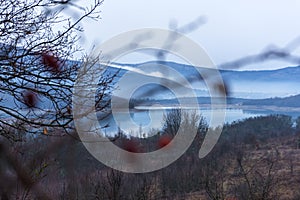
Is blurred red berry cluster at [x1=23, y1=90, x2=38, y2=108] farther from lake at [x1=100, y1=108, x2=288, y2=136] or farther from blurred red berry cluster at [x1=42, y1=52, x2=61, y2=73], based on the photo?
lake at [x1=100, y1=108, x2=288, y2=136]

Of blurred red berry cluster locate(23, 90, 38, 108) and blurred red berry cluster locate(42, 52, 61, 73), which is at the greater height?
blurred red berry cluster locate(42, 52, 61, 73)

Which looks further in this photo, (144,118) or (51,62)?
(51,62)

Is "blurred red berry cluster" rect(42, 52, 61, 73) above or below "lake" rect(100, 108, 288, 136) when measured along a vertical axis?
above

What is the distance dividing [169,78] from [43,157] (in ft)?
0.63

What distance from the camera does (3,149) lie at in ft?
1.50

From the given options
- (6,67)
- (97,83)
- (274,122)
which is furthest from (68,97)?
(274,122)

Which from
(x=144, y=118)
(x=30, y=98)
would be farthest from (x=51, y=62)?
(x=144, y=118)

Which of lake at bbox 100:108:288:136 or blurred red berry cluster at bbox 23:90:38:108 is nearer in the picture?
lake at bbox 100:108:288:136

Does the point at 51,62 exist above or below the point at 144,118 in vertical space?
above

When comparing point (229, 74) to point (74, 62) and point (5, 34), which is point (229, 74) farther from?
point (74, 62)

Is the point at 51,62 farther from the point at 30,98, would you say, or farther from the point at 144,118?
the point at 144,118

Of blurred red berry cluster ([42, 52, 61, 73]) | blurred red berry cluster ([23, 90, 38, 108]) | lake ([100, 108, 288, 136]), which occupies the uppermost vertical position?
blurred red berry cluster ([42, 52, 61, 73])

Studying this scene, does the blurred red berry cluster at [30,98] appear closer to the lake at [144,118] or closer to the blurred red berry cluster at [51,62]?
the blurred red berry cluster at [51,62]

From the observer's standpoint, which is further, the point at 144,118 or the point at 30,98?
the point at 30,98
